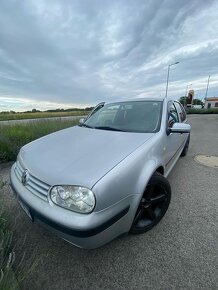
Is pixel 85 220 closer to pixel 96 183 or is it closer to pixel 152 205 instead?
pixel 96 183

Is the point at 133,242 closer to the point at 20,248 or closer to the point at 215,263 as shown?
the point at 215,263

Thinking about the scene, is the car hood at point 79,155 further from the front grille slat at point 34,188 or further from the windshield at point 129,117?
the windshield at point 129,117

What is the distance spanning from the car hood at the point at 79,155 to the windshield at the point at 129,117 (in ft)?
0.80

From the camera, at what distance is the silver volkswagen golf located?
1.33 metres

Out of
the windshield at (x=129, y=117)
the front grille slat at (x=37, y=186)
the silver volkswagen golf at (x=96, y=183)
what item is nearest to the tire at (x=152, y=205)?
the silver volkswagen golf at (x=96, y=183)

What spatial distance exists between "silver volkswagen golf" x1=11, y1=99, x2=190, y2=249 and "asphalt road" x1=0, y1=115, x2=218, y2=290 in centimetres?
23

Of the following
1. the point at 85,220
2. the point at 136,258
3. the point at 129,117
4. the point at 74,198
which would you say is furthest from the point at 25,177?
the point at 129,117

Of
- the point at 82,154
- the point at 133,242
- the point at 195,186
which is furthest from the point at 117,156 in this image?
the point at 195,186

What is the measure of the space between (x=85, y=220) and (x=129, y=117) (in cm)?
182

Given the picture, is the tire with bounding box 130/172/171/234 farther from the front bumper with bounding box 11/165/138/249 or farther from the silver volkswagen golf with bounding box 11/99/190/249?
the front bumper with bounding box 11/165/138/249

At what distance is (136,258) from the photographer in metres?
1.71

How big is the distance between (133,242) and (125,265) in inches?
11.1

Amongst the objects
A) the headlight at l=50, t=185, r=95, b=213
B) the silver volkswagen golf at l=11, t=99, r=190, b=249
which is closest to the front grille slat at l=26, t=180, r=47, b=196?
the silver volkswagen golf at l=11, t=99, r=190, b=249

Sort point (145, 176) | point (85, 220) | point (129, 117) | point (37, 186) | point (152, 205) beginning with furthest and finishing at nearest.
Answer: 1. point (129, 117)
2. point (152, 205)
3. point (145, 176)
4. point (37, 186)
5. point (85, 220)
